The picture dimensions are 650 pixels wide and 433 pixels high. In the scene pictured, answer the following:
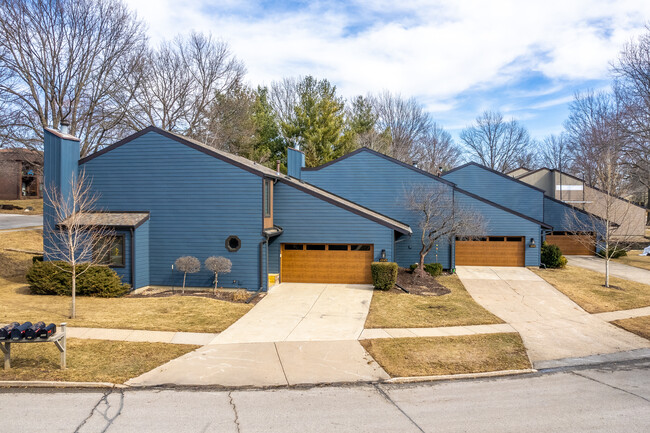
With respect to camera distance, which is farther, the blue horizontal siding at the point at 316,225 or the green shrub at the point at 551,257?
the green shrub at the point at 551,257

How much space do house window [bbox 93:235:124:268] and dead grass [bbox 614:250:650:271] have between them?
29.5 metres

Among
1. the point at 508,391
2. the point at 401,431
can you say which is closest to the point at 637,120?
the point at 508,391

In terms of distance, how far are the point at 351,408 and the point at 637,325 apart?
11619 mm

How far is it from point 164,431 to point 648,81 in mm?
Result: 38368

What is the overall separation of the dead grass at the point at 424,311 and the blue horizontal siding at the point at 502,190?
41.5ft

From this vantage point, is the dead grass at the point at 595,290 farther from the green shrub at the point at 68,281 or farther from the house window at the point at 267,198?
the green shrub at the point at 68,281

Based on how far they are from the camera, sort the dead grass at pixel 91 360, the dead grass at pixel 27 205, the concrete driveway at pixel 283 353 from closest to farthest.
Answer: the dead grass at pixel 91 360, the concrete driveway at pixel 283 353, the dead grass at pixel 27 205

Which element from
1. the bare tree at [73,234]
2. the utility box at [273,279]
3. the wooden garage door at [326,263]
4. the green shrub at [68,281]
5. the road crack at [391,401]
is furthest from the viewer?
the wooden garage door at [326,263]

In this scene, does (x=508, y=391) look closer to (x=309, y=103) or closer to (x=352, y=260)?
(x=352, y=260)

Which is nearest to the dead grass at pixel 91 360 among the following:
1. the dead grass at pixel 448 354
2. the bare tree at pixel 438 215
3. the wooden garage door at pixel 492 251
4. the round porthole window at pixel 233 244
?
the dead grass at pixel 448 354

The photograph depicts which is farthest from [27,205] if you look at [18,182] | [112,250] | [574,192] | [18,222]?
[574,192]

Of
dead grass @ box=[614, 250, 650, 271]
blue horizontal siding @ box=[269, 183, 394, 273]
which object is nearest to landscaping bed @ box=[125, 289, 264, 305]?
blue horizontal siding @ box=[269, 183, 394, 273]

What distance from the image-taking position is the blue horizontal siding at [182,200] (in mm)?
17953

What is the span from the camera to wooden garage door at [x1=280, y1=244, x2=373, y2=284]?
19766 millimetres
